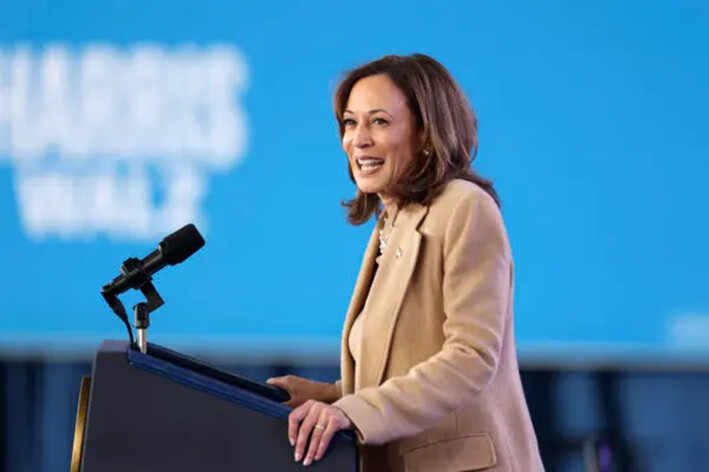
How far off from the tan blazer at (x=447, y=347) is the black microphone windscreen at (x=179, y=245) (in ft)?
0.99

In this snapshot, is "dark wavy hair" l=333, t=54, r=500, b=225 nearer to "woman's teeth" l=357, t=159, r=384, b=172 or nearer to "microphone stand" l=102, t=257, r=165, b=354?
"woman's teeth" l=357, t=159, r=384, b=172

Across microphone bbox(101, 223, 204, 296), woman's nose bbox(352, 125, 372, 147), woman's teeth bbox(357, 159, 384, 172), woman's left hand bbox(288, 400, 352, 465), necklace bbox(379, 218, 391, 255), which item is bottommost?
woman's left hand bbox(288, 400, 352, 465)

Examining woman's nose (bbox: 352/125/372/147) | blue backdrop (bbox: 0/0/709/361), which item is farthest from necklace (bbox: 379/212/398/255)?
blue backdrop (bbox: 0/0/709/361)

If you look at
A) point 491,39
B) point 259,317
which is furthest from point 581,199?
point 259,317

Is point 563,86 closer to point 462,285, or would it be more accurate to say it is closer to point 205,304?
point 205,304

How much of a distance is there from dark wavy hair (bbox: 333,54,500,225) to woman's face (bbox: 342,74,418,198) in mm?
13

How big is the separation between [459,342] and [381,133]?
371 mm

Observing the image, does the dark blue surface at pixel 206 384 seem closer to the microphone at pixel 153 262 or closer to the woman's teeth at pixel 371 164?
the microphone at pixel 153 262

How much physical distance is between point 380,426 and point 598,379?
259 cm

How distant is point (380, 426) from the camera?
1687 mm

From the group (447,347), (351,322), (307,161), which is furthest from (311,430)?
(307,161)

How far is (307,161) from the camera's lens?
405 centimetres

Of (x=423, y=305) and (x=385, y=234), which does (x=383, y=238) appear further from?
(x=423, y=305)

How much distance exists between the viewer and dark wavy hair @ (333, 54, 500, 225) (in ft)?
6.34
